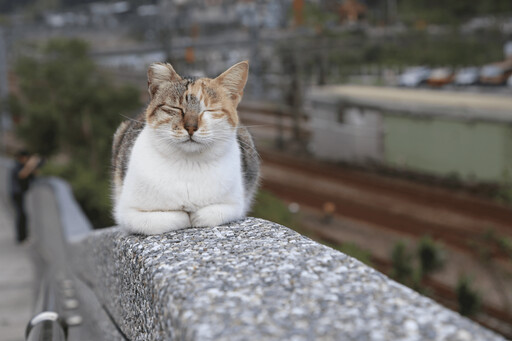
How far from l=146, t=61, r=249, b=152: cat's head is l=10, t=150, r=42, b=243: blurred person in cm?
955

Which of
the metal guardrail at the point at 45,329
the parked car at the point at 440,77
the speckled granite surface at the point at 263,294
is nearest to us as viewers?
the speckled granite surface at the point at 263,294

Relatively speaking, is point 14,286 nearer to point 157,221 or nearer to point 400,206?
point 157,221

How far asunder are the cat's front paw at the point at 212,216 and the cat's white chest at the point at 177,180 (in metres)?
0.04

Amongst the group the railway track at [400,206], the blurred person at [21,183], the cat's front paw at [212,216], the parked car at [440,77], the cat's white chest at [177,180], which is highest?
the cat's white chest at [177,180]

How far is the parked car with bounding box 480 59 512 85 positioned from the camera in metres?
35.0

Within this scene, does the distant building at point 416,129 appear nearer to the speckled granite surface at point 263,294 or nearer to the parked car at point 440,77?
the parked car at point 440,77

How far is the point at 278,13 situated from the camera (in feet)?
111

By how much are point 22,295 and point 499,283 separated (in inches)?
522

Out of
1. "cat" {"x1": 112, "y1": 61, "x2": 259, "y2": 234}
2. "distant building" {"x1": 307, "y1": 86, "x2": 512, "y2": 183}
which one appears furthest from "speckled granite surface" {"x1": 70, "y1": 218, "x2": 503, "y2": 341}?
"distant building" {"x1": 307, "y1": 86, "x2": 512, "y2": 183}

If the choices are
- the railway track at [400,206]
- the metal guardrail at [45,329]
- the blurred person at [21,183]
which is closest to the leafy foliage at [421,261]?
the railway track at [400,206]

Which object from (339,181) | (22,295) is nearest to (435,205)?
(339,181)

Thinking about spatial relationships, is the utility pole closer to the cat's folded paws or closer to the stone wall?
the cat's folded paws

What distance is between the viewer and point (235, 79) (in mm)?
3457

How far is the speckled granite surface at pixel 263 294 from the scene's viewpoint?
6.36ft
